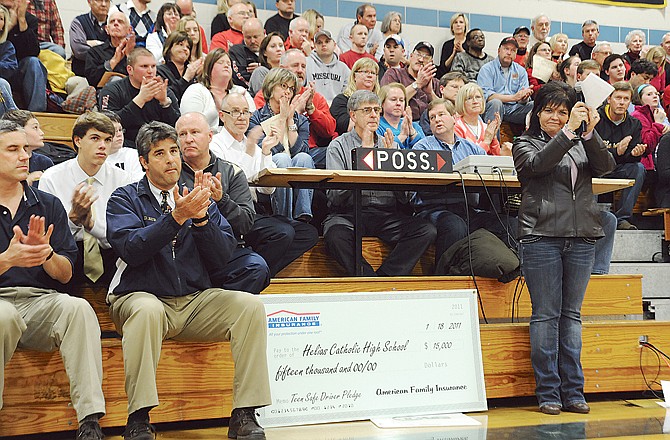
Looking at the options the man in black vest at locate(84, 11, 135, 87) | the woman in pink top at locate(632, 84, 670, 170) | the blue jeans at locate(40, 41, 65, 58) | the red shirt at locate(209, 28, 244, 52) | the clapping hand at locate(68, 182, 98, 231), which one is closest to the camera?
the clapping hand at locate(68, 182, 98, 231)

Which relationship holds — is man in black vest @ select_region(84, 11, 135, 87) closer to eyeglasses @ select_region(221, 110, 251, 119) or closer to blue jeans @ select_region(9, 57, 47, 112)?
blue jeans @ select_region(9, 57, 47, 112)

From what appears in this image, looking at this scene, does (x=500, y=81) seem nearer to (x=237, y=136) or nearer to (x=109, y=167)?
(x=237, y=136)

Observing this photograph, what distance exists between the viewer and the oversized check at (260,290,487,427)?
2.98m

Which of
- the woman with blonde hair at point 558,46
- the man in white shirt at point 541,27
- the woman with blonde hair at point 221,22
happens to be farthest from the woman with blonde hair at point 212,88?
the man in white shirt at point 541,27

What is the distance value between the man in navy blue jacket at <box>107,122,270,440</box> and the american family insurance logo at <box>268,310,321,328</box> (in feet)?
0.56

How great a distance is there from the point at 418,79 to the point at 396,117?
130 centimetres

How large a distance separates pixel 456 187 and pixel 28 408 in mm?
2235

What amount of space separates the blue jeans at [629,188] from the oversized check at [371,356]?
7.92ft

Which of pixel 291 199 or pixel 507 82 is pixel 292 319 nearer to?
pixel 291 199

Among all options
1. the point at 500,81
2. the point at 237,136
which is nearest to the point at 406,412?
the point at 237,136

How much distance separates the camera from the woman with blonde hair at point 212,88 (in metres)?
4.63

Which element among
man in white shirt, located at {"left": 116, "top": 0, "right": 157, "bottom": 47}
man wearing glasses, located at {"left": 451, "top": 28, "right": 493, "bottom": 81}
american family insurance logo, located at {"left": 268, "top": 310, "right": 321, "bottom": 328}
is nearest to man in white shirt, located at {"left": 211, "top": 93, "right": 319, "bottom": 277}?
american family insurance logo, located at {"left": 268, "top": 310, "right": 321, "bottom": 328}

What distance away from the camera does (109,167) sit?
11.3 feet

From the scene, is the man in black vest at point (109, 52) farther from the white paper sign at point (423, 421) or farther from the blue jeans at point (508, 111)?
the white paper sign at point (423, 421)
